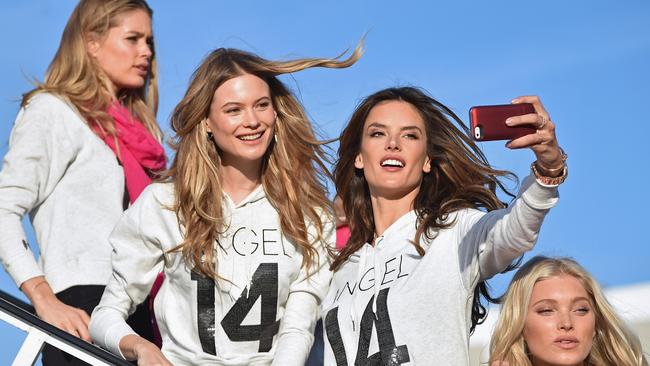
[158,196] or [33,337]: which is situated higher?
[158,196]

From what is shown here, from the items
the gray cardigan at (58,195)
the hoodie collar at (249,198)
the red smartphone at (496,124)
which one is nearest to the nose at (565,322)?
the red smartphone at (496,124)

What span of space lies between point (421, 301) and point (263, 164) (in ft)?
3.92

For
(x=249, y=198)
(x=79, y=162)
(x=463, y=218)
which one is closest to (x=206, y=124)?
(x=249, y=198)

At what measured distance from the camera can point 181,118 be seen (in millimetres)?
5418

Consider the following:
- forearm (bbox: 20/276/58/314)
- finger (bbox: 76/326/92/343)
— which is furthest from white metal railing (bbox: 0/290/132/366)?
forearm (bbox: 20/276/58/314)

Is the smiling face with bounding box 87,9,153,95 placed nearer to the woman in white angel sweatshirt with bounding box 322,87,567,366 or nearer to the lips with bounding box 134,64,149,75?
the lips with bounding box 134,64,149,75

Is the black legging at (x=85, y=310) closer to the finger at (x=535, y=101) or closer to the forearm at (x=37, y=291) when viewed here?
the forearm at (x=37, y=291)

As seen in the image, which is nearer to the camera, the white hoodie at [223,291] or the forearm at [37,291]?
the white hoodie at [223,291]

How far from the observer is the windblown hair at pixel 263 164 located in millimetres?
5061

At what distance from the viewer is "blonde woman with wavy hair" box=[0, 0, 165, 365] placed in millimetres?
5332

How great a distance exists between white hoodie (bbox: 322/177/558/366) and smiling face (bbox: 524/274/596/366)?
259mm

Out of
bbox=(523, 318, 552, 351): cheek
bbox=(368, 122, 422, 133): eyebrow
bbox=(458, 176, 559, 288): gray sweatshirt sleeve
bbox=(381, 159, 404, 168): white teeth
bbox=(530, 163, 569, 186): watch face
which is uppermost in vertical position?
bbox=(368, 122, 422, 133): eyebrow

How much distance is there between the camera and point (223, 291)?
4.91 metres

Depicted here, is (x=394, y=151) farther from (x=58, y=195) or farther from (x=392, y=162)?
(x=58, y=195)
